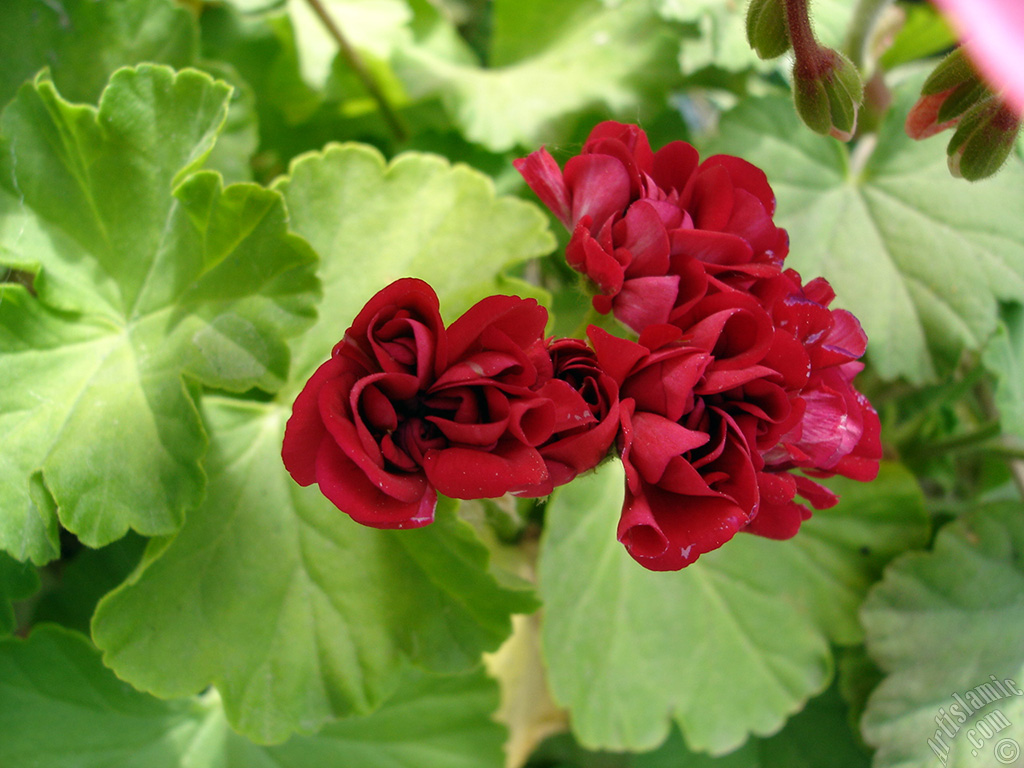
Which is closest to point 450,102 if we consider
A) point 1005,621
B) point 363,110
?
point 363,110

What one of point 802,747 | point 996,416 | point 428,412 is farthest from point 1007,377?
point 428,412

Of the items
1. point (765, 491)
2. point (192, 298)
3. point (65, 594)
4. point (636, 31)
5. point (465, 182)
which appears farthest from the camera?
point (636, 31)

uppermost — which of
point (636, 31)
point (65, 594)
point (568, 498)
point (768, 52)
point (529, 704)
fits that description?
point (768, 52)

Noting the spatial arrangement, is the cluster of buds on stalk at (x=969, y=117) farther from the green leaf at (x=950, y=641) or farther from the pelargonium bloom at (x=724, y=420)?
the green leaf at (x=950, y=641)

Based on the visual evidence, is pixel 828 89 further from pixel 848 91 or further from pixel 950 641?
pixel 950 641

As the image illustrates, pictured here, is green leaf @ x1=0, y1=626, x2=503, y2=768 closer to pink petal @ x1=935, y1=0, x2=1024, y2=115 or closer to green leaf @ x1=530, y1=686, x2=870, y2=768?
green leaf @ x1=530, y1=686, x2=870, y2=768

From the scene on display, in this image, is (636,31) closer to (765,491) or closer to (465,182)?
(465,182)
